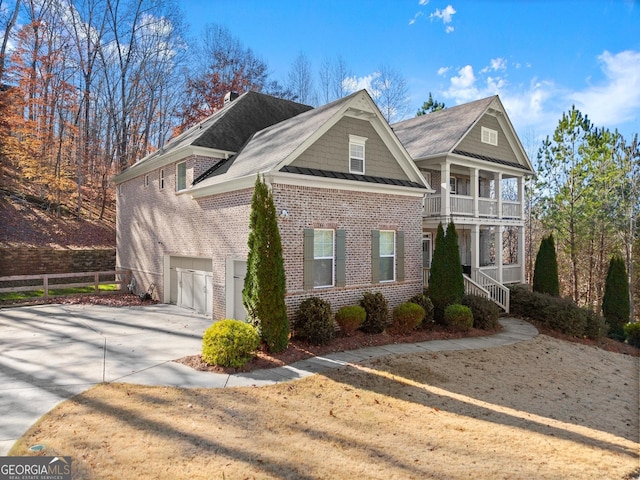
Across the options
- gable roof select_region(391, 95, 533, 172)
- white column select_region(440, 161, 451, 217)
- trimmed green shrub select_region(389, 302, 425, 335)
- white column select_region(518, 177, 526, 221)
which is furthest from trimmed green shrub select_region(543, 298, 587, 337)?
gable roof select_region(391, 95, 533, 172)

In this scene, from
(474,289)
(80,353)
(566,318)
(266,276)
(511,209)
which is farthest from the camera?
(511,209)

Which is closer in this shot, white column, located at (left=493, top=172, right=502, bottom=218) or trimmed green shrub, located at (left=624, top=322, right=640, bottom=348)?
trimmed green shrub, located at (left=624, top=322, right=640, bottom=348)

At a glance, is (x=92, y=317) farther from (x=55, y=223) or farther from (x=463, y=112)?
(x=463, y=112)

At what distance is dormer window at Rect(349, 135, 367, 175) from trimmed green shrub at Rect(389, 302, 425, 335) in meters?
4.54

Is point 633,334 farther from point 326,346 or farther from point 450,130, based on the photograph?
point 326,346

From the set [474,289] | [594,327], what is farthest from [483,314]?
[594,327]

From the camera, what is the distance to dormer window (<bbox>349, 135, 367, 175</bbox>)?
1294 centimetres

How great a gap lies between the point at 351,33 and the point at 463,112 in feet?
22.9

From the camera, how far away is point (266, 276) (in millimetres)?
9828

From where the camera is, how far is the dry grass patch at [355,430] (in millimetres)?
5027

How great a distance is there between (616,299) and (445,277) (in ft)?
36.8

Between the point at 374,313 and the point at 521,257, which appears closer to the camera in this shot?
A: the point at 374,313

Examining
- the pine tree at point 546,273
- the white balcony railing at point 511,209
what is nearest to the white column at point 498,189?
the white balcony railing at point 511,209

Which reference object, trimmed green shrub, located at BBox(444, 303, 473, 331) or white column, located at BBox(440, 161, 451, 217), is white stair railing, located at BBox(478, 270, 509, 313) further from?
trimmed green shrub, located at BBox(444, 303, 473, 331)
